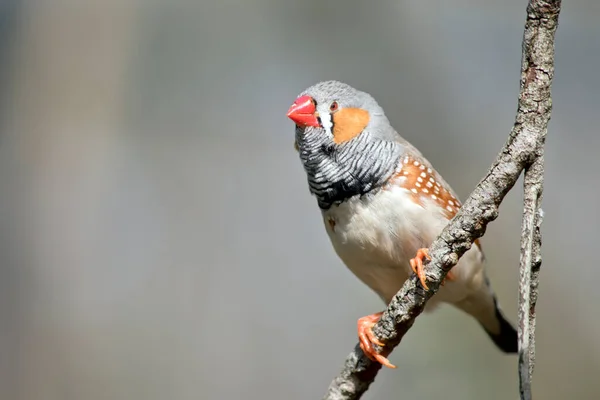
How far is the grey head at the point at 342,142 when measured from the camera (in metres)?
3.27

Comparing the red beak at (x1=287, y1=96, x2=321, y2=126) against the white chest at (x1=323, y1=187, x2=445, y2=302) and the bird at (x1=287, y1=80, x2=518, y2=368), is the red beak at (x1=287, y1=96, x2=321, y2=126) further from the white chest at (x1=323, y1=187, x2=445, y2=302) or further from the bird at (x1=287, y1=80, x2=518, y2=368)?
the white chest at (x1=323, y1=187, x2=445, y2=302)

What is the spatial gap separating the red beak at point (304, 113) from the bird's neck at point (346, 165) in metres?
0.07

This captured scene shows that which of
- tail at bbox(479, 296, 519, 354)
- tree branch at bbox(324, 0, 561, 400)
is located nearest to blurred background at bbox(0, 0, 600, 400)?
tail at bbox(479, 296, 519, 354)

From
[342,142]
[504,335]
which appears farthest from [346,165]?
[504,335]

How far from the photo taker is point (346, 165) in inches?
130

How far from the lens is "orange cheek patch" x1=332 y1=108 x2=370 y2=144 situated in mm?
3406

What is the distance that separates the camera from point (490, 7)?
6.87m

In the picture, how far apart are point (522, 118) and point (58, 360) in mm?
5908

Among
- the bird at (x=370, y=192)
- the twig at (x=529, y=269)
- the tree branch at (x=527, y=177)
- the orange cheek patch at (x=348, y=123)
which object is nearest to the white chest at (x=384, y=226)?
the bird at (x=370, y=192)

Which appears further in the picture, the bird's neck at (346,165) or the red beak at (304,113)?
the red beak at (304,113)

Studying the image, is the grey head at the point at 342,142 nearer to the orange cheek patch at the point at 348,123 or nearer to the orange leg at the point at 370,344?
the orange cheek patch at the point at 348,123

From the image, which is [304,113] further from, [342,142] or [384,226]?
[384,226]

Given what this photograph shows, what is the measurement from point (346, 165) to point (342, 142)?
5.9 inches

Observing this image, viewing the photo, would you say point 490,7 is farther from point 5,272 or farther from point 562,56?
point 5,272
